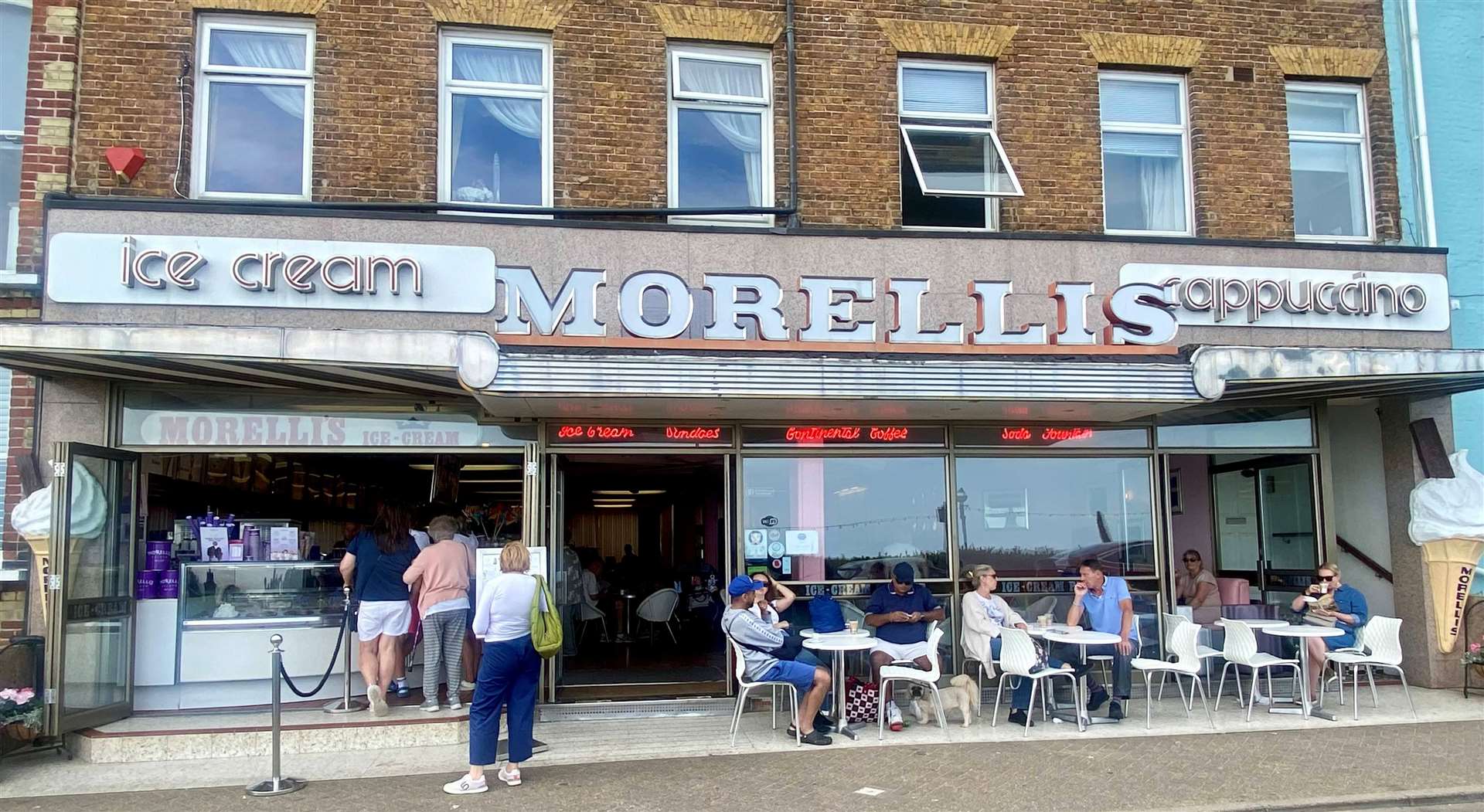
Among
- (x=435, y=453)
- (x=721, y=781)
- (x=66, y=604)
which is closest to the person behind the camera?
(x=721, y=781)

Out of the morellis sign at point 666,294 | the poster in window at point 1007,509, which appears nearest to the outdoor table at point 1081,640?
the poster in window at point 1007,509

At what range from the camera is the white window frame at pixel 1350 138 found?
11.8 meters

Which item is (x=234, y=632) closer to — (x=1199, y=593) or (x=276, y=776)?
(x=276, y=776)

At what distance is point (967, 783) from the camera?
7516 mm

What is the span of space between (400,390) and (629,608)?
5314 mm

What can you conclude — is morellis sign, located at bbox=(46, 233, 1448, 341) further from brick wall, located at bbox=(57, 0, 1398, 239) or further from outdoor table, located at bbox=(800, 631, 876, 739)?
outdoor table, located at bbox=(800, 631, 876, 739)

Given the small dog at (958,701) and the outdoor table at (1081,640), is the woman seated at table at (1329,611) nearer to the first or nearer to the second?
the outdoor table at (1081,640)

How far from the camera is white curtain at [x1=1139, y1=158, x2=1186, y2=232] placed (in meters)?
11.6

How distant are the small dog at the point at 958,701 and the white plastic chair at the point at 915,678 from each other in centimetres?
13

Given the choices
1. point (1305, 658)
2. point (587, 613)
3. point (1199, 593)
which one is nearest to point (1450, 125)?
point (1199, 593)

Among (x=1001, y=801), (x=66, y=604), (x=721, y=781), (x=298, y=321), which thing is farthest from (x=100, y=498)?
(x=1001, y=801)

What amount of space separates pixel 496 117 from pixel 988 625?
6411mm

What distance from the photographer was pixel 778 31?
10938 mm

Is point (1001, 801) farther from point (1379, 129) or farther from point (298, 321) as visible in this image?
point (1379, 129)
